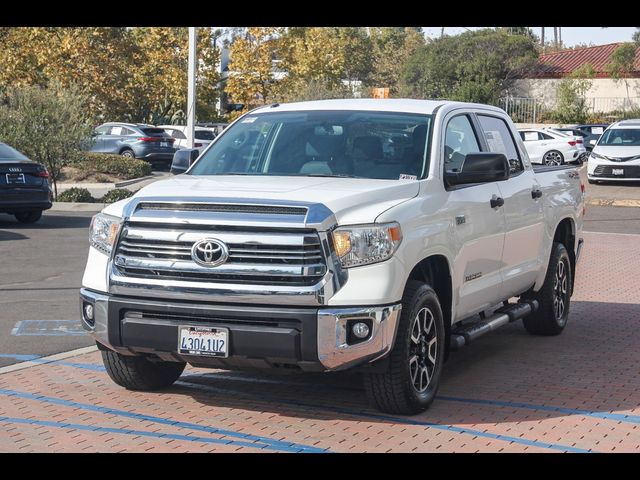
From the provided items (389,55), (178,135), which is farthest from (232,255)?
(389,55)

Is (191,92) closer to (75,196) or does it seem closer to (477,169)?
(75,196)

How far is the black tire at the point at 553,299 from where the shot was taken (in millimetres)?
10195

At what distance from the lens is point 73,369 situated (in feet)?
28.8

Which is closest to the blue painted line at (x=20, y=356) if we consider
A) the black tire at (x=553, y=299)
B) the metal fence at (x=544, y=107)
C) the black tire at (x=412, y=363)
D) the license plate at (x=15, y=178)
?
the black tire at (x=412, y=363)

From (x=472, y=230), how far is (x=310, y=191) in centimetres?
155

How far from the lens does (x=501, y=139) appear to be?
959cm

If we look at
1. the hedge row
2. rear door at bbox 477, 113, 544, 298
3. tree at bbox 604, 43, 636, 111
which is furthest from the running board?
tree at bbox 604, 43, 636, 111

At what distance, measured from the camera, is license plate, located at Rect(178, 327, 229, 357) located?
271 inches

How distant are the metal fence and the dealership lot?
162 feet

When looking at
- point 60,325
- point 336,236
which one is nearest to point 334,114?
point 336,236

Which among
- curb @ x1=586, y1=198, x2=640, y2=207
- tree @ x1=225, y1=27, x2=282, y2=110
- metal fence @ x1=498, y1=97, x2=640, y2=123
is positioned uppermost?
tree @ x1=225, y1=27, x2=282, y2=110

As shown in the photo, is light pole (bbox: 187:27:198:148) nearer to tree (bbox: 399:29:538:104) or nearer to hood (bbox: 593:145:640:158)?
hood (bbox: 593:145:640:158)

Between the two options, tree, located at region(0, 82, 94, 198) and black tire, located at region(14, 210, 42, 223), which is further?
tree, located at region(0, 82, 94, 198)
